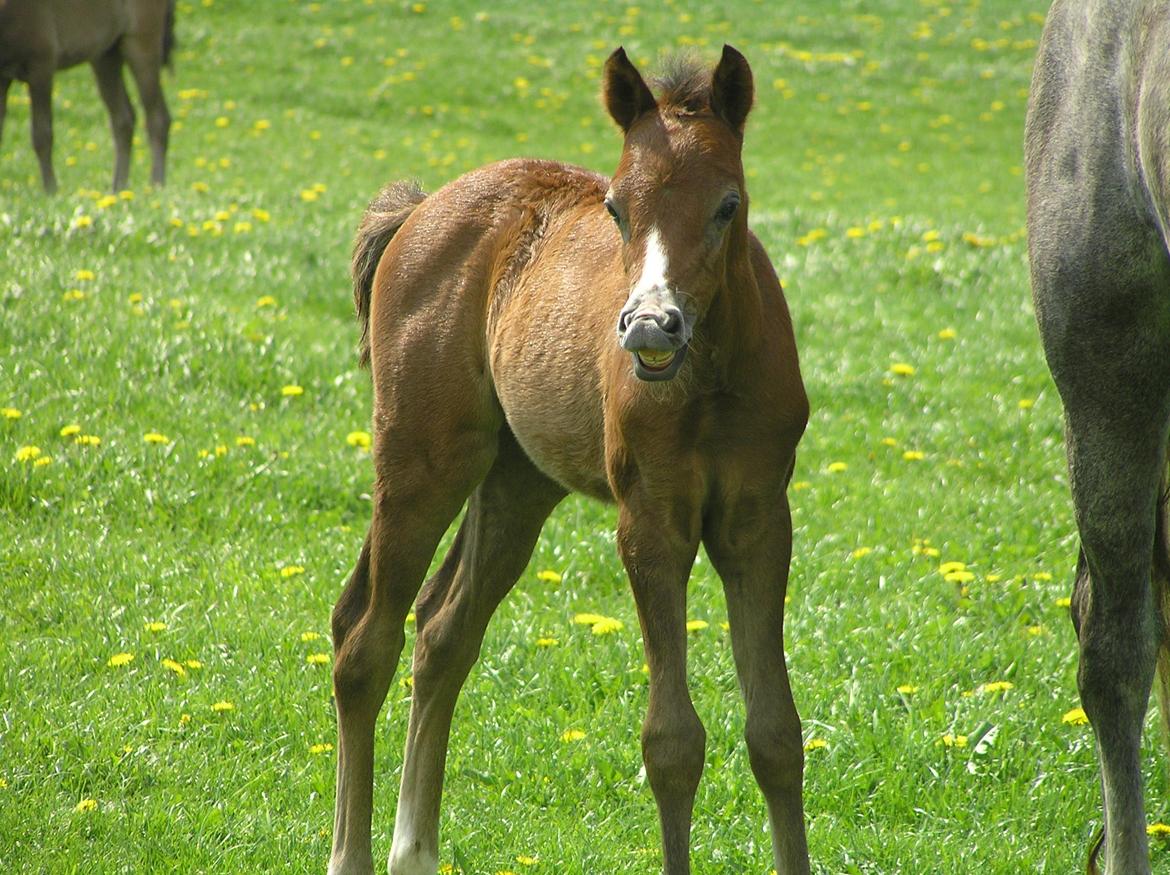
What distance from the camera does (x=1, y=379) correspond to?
5.89 meters

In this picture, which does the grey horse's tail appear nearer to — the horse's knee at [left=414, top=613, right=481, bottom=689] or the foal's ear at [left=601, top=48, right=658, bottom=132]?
the horse's knee at [left=414, top=613, right=481, bottom=689]

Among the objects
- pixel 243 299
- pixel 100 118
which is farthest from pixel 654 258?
pixel 100 118

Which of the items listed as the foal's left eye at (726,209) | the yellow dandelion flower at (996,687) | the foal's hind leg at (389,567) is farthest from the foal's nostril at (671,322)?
the yellow dandelion flower at (996,687)

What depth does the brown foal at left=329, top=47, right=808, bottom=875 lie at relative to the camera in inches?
107

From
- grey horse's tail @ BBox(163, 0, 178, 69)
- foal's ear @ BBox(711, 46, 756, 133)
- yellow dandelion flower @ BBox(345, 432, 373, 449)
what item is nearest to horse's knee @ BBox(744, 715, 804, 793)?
foal's ear @ BBox(711, 46, 756, 133)

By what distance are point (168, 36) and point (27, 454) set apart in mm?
9465

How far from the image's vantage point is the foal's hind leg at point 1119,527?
2.76m

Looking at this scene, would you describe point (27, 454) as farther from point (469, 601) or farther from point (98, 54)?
point (98, 54)

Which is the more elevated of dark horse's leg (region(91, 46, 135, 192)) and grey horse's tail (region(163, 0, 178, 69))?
grey horse's tail (region(163, 0, 178, 69))

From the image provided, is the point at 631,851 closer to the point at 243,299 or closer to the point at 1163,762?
the point at 1163,762

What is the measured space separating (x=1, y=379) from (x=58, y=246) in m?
2.25

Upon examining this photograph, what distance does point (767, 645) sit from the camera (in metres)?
2.89

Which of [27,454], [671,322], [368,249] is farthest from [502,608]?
[671,322]

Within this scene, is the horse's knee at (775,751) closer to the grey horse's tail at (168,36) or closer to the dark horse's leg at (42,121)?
the dark horse's leg at (42,121)
